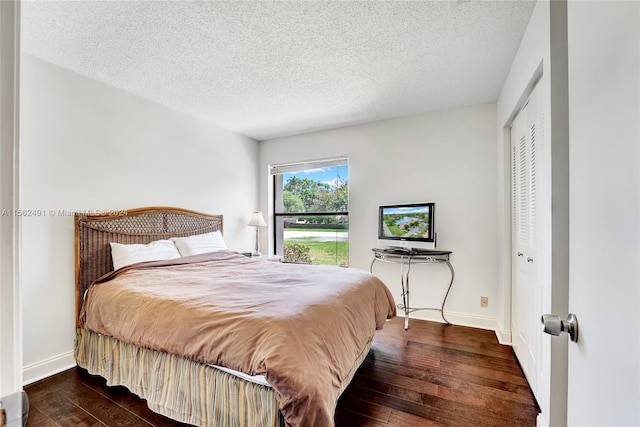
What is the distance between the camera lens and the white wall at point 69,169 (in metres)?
2.19

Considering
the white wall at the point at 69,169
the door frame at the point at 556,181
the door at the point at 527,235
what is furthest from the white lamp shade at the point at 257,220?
the door frame at the point at 556,181

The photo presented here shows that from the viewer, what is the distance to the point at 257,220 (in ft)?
14.0

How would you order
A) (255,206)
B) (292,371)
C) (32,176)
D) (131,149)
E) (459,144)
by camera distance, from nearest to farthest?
(292,371), (32,176), (131,149), (459,144), (255,206)

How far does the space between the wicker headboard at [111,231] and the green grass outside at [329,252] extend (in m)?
1.79

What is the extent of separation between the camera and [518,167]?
2416mm

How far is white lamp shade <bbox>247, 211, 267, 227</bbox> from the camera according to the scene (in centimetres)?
424

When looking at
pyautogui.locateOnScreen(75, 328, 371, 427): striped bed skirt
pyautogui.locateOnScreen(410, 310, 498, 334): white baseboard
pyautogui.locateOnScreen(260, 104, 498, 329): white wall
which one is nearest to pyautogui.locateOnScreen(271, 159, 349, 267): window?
pyautogui.locateOnScreen(260, 104, 498, 329): white wall

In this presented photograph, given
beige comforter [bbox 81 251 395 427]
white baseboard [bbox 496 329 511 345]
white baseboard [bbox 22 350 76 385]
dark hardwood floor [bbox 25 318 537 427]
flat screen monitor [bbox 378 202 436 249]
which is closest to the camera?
beige comforter [bbox 81 251 395 427]

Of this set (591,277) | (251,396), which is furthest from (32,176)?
(591,277)

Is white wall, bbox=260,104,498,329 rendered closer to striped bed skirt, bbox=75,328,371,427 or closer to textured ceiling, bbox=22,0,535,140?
textured ceiling, bbox=22,0,535,140

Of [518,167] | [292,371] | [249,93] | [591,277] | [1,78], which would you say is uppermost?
[249,93]

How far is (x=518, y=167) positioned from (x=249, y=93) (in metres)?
2.61

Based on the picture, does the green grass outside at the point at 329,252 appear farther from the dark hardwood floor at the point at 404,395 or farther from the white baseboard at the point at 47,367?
the white baseboard at the point at 47,367

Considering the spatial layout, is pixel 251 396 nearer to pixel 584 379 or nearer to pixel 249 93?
pixel 584 379
